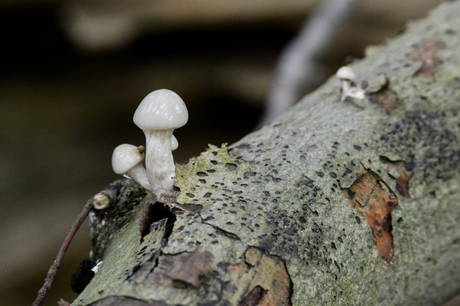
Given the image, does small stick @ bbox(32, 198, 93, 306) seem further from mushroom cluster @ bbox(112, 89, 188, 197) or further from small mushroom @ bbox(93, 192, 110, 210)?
mushroom cluster @ bbox(112, 89, 188, 197)

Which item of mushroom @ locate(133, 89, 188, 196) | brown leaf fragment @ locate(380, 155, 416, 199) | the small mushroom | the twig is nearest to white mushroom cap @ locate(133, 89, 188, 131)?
mushroom @ locate(133, 89, 188, 196)

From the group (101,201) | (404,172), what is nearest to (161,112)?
(101,201)

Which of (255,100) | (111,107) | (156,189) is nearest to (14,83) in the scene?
(111,107)

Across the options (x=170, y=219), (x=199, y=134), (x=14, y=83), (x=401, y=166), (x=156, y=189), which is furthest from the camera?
(x=199, y=134)

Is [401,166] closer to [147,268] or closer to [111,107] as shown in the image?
[147,268]

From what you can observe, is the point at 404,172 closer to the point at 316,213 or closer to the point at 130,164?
the point at 316,213

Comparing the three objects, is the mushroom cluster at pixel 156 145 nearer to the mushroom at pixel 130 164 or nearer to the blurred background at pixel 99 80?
the mushroom at pixel 130 164

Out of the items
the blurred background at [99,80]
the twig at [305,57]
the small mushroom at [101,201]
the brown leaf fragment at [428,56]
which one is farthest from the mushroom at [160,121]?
the blurred background at [99,80]
